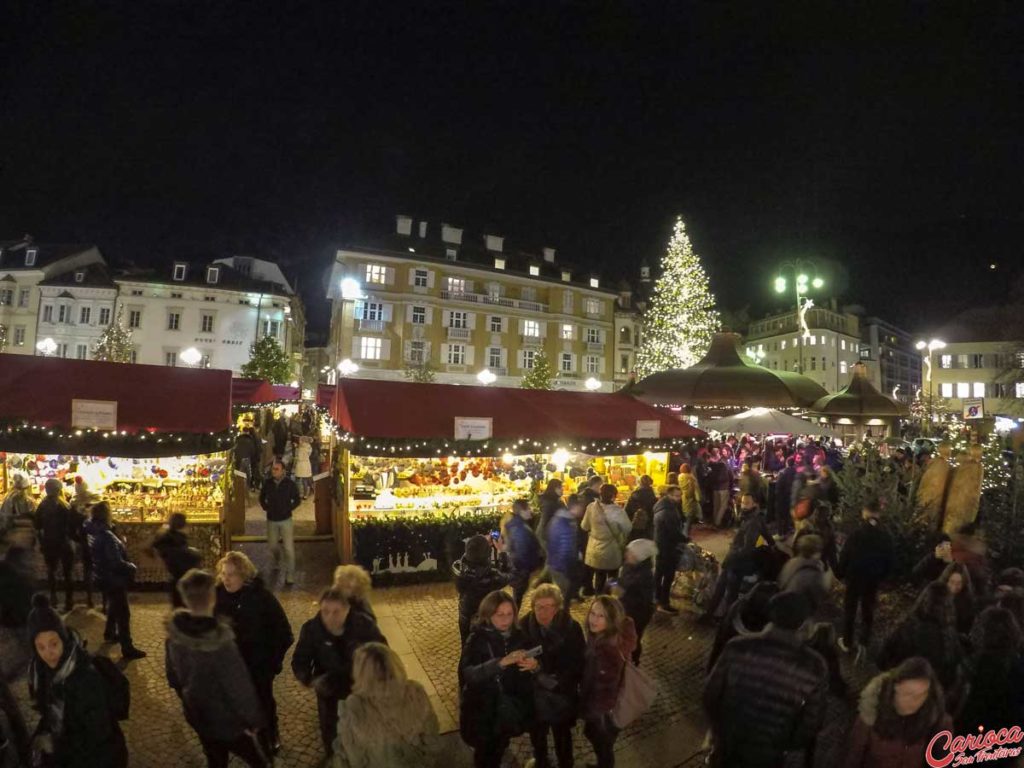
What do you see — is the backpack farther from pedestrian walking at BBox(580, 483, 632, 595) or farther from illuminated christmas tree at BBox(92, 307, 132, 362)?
Answer: illuminated christmas tree at BBox(92, 307, 132, 362)

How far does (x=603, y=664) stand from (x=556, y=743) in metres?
0.79

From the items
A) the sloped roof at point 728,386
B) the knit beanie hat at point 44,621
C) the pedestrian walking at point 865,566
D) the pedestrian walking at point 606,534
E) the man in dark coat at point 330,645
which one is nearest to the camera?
the knit beanie hat at point 44,621

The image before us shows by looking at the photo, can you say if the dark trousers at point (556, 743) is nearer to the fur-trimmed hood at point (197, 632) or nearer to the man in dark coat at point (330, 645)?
the man in dark coat at point (330, 645)

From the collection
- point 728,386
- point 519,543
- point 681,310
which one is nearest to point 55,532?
point 519,543

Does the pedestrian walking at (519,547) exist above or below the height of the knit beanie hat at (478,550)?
below

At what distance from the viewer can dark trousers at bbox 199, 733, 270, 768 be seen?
11.6 ft

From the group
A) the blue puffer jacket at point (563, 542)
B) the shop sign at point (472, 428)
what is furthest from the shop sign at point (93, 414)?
the blue puffer jacket at point (563, 542)

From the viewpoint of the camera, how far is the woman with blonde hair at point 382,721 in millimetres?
2721

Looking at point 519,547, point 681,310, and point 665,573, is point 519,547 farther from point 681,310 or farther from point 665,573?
point 681,310

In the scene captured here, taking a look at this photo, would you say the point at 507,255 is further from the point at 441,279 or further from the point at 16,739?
the point at 16,739

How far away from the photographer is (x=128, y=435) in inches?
318

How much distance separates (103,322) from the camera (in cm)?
3778

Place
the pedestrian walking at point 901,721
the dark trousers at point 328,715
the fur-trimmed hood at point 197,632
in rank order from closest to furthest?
1. the pedestrian walking at point 901,721
2. the fur-trimmed hood at point 197,632
3. the dark trousers at point 328,715

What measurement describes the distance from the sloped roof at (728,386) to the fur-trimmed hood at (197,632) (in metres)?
6.65
